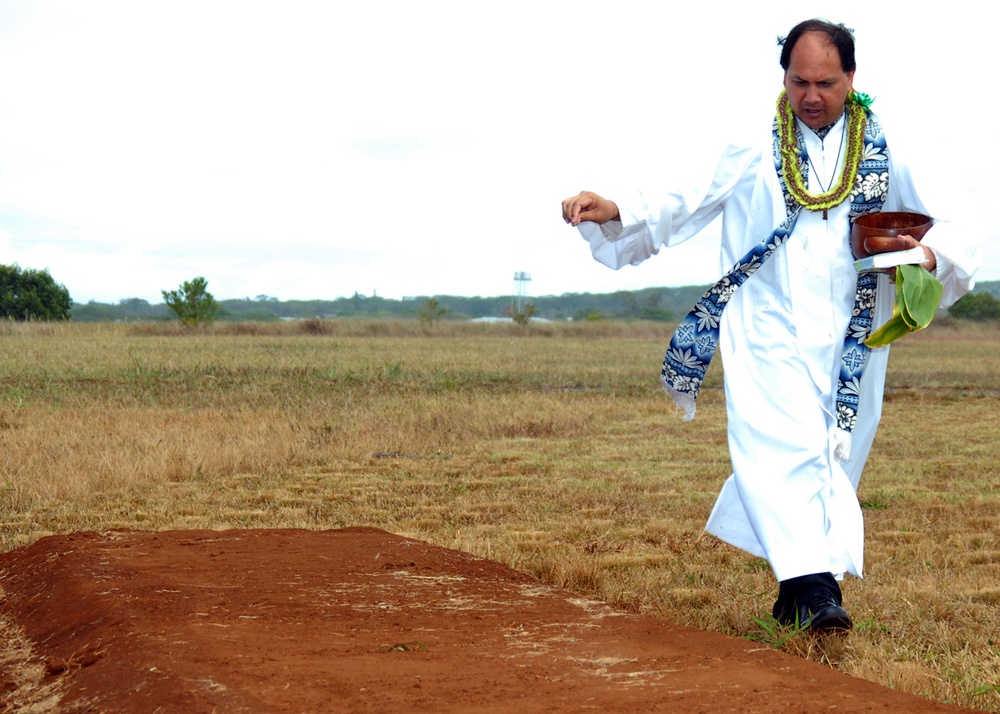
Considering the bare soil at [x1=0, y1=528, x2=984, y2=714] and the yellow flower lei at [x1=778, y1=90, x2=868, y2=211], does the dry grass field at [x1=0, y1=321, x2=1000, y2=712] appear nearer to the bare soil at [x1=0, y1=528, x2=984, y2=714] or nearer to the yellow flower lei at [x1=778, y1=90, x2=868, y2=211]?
the bare soil at [x1=0, y1=528, x2=984, y2=714]

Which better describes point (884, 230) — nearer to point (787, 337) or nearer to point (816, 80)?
point (787, 337)

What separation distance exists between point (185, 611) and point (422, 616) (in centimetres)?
83

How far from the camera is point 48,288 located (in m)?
56.5

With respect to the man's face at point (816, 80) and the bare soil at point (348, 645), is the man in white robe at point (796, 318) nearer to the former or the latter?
the man's face at point (816, 80)

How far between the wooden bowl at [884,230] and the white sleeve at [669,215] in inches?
20.7

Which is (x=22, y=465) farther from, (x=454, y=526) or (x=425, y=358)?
(x=425, y=358)

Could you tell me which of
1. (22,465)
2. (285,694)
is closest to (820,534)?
(285,694)

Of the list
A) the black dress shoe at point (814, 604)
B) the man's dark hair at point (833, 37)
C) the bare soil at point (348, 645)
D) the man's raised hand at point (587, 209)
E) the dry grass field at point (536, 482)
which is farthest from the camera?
the dry grass field at point (536, 482)

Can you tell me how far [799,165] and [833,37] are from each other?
1.55 ft

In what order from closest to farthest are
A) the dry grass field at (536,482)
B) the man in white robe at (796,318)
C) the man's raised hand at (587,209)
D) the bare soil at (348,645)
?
the bare soil at (348,645)
the man in white robe at (796,318)
the man's raised hand at (587,209)
the dry grass field at (536,482)

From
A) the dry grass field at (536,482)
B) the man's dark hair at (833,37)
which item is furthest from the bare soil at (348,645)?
the man's dark hair at (833,37)

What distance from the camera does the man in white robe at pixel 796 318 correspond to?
4066 mm

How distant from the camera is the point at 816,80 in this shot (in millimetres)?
4211

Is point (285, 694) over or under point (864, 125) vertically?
under
